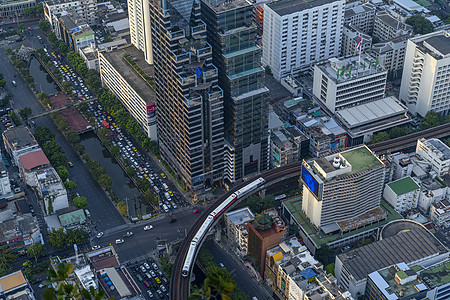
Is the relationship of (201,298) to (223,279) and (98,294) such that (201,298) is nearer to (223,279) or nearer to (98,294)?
(223,279)

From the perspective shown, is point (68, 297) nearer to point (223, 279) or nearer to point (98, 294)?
point (98, 294)

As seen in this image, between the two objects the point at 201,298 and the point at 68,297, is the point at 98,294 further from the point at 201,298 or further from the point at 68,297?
the point at 201,298

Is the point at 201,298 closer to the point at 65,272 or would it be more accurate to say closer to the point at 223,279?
the point at 223,279

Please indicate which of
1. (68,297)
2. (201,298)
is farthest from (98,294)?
(201,298)

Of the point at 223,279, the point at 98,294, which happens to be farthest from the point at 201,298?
the point at 98,294

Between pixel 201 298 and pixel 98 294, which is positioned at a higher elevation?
pixel 98 294

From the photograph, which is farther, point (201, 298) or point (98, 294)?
point (201, 298)

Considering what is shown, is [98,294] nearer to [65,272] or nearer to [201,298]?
[65,272]
